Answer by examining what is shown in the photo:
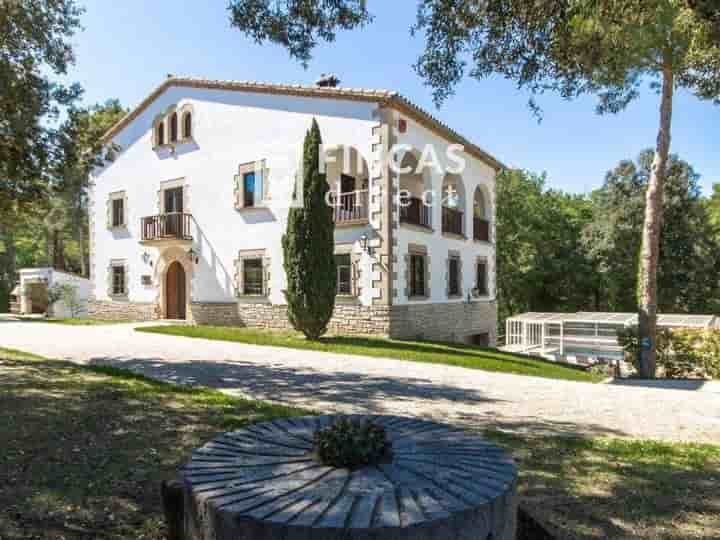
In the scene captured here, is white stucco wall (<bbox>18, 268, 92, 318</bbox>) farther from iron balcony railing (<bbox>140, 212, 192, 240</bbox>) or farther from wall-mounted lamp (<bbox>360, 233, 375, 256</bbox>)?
wall-mounted lamp (<bbox>360, 233, 375, 256</bbox>)

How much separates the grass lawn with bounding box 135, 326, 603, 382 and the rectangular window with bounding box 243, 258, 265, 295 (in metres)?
1.48

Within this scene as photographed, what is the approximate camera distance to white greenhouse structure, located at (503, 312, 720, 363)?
62.4 feet

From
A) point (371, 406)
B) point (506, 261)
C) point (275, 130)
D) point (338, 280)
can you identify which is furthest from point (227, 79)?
point (506, 261)

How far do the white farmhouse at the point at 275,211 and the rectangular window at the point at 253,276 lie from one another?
0.17ft

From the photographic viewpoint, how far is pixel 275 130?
15656 mm

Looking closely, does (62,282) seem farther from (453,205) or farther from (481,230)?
(481,230)

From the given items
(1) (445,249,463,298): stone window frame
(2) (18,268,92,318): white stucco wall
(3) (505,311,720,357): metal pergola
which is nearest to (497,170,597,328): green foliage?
(3) (505,311,720,357): metal pergola

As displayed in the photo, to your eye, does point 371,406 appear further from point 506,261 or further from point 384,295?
point 506,261

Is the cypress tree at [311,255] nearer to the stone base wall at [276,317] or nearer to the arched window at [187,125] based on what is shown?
the stone base wall at [276,317]

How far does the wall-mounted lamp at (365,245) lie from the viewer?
14031mm

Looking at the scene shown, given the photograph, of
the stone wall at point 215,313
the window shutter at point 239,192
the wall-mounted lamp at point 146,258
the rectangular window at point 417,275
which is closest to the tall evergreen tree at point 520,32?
the rectangular window at point 417,275

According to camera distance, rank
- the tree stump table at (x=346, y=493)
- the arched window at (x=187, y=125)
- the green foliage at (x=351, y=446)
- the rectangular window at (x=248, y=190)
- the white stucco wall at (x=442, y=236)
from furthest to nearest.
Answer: the arched window at (x=187, y=125) < the rectangular window at (x=248, y=190) < the white stucco wall at (x=442, y=236) < the green foliage at (x=351, y=446) < the tree stump table at (x=346, y=493)

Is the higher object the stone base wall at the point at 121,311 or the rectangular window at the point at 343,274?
the rectangular window at the point at 343,274

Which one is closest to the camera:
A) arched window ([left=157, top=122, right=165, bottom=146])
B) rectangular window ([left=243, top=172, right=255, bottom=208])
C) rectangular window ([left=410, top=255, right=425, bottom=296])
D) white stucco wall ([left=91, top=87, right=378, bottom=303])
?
white stucco wall ([left=91, top=87, right=378, bottom=303])
